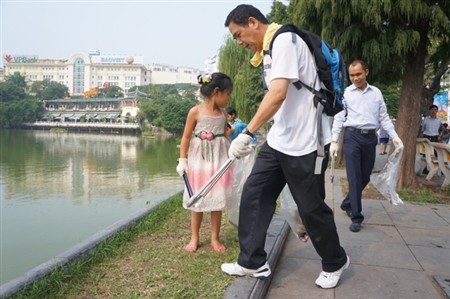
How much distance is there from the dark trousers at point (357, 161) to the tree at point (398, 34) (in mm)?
1992

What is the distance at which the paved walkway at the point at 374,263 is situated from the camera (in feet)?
7.45

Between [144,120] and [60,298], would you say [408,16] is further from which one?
[144,120]

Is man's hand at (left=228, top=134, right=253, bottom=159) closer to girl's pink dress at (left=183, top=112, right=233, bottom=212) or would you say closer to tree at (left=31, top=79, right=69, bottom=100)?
girl's pink dress at (left=183, top=112, right=233, bottom=212)

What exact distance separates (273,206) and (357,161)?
1.64 m

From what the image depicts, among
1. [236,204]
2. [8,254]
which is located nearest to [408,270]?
[236,204]

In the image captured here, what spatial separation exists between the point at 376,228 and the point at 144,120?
5972 centimetres

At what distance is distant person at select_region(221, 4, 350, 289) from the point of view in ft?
6.51

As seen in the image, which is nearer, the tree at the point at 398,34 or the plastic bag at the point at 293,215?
the plastic bag at the point at 293,215

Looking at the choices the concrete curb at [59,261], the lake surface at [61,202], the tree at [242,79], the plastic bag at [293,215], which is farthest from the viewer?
the tree at [242,79]

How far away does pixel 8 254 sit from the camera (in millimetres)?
6262

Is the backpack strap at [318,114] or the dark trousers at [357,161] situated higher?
the backpack strap at [318,114]

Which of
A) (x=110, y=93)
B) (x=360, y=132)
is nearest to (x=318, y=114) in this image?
(x=360, y=132)

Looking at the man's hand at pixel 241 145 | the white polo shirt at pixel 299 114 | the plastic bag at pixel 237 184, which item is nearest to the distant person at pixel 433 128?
the plastic bag at pixel 237 184

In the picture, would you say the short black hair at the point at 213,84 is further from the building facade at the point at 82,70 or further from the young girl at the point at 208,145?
the building facade at the point at 82,70
